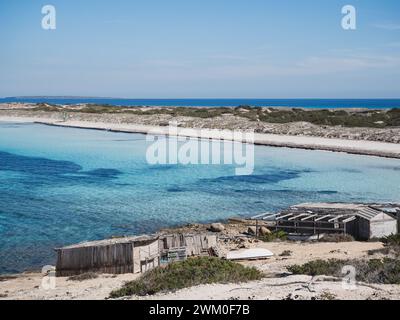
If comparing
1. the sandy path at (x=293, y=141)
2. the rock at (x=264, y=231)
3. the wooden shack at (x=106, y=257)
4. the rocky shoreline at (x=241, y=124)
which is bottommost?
the rock at (x=264, y=231)

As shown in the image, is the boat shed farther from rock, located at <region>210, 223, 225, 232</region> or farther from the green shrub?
rock, located at <region>210, 223, 225, 232</region>

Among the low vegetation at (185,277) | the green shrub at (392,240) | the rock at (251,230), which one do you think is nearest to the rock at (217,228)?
the rock at (251,230)

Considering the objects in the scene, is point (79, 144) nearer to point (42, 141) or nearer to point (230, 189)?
point (42, 141)

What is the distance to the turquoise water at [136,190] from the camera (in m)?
19.4

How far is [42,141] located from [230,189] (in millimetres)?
33480

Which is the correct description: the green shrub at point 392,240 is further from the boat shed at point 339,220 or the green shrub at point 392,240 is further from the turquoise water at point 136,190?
the turquoise water at point 136,190

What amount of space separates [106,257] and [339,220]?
26.9 feet

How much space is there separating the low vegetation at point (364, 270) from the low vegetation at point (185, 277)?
1121mm

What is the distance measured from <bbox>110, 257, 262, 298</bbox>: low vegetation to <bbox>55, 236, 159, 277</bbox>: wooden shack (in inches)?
88.0

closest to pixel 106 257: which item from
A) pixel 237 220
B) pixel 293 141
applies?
pixel 237 220

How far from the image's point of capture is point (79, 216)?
2161cm

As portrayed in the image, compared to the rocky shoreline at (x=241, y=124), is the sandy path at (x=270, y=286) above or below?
below

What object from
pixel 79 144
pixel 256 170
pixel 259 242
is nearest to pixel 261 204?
pixel 259 242

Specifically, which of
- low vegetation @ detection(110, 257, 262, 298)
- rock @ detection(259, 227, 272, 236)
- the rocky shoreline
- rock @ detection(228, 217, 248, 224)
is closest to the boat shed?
rock @ detection(259, 227, 272, 236)
